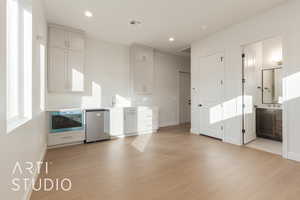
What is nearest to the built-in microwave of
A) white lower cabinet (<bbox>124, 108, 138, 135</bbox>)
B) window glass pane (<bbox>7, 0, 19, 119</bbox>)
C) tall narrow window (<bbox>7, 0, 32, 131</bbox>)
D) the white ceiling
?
white lower cabinet (<bbox>124, 108, 138, 135</bbox>)

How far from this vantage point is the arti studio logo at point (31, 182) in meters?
1.43

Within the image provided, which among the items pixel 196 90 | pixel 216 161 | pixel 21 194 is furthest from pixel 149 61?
pixel 21 194

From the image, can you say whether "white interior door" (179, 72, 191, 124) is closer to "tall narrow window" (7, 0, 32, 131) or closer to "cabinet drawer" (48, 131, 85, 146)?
"cabinet drawer" (48, 131, 85, 146)

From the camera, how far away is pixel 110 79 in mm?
5020

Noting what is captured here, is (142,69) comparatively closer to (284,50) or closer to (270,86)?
(284,50)

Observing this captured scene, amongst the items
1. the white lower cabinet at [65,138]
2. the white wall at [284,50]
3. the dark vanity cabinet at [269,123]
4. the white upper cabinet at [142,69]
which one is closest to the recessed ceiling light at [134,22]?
the white upper cabinet at [142,69]

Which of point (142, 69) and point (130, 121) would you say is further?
point (142, 69)

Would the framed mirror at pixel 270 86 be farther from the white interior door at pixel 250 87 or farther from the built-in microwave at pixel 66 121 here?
the built-in microwave at pixel 66 121

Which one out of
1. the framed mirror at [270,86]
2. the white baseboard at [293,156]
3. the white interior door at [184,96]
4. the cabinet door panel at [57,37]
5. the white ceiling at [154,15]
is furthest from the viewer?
the white interior door at [184,96]

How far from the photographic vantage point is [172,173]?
7.86ft

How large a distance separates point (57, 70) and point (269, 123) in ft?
18.9

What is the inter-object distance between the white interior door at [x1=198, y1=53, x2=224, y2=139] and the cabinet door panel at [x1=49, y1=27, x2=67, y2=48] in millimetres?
3915

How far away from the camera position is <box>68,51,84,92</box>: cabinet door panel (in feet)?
Answer: 13.2

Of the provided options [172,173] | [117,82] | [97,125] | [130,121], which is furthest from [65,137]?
[172,173]
